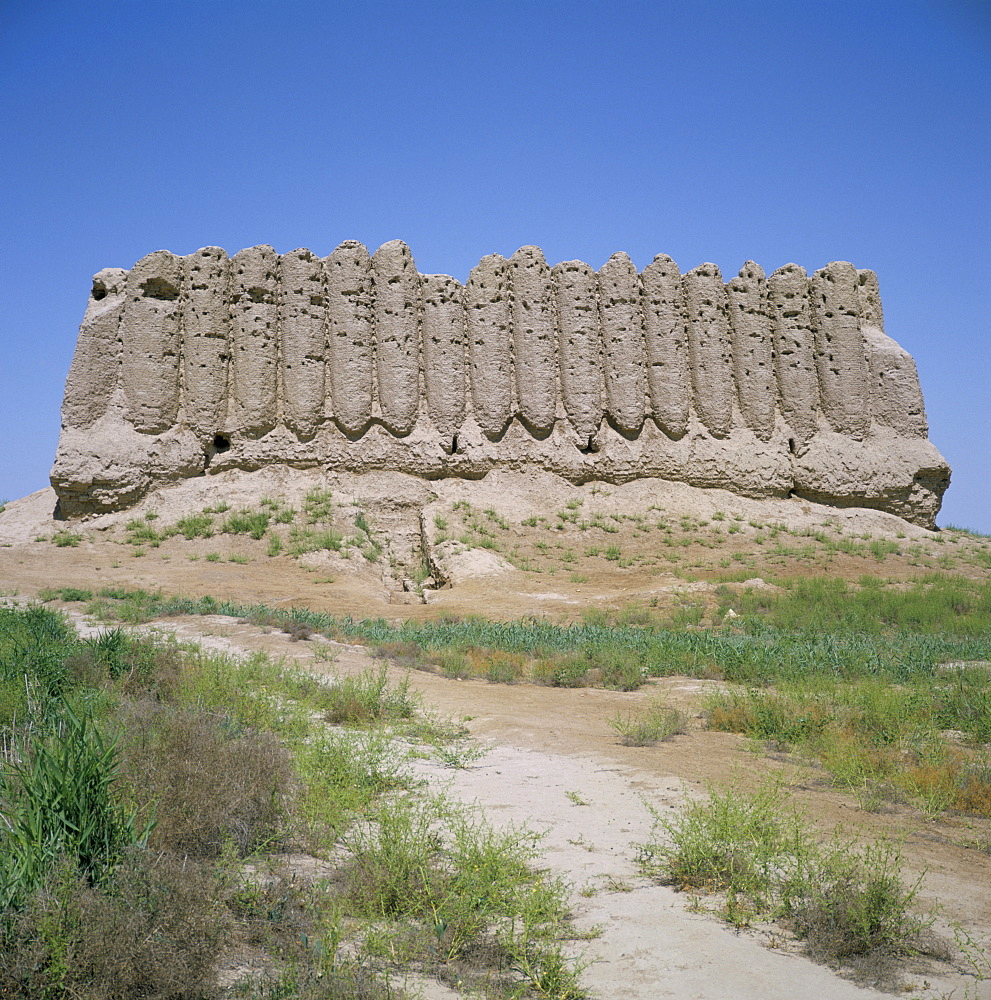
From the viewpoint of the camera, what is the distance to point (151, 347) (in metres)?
20.8

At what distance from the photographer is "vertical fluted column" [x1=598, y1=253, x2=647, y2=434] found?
22.4 metres

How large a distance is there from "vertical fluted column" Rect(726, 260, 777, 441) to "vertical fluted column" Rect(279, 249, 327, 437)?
36.4 ft

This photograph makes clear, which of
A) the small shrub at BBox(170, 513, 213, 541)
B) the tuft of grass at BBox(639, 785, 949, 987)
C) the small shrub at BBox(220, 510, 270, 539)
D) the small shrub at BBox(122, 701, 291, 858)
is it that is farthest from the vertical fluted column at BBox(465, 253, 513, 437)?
the tuft of grass at BBox(639, 785, 949, 987)

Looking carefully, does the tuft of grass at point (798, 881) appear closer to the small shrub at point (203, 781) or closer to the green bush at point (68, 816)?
the small shrub at point (203, 781)

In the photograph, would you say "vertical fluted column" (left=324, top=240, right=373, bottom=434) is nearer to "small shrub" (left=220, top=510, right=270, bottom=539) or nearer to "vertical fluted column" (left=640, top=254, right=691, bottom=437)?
"small shrub" (left=220, top=510, right=270, bottom=539)

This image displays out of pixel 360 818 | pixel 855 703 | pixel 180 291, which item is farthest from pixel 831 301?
pixel 360 818

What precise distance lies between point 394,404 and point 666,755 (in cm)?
1624

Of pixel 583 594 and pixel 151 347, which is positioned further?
pixel 151 347

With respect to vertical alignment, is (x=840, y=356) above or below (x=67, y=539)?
above

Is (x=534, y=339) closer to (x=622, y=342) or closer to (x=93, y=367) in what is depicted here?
(x=622, y=342)

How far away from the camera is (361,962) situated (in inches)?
121

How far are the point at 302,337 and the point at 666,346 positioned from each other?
950 centimetres

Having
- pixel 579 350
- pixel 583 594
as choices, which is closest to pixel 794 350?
→ pixel 579 350

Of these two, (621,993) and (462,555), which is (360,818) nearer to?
(621,993)
